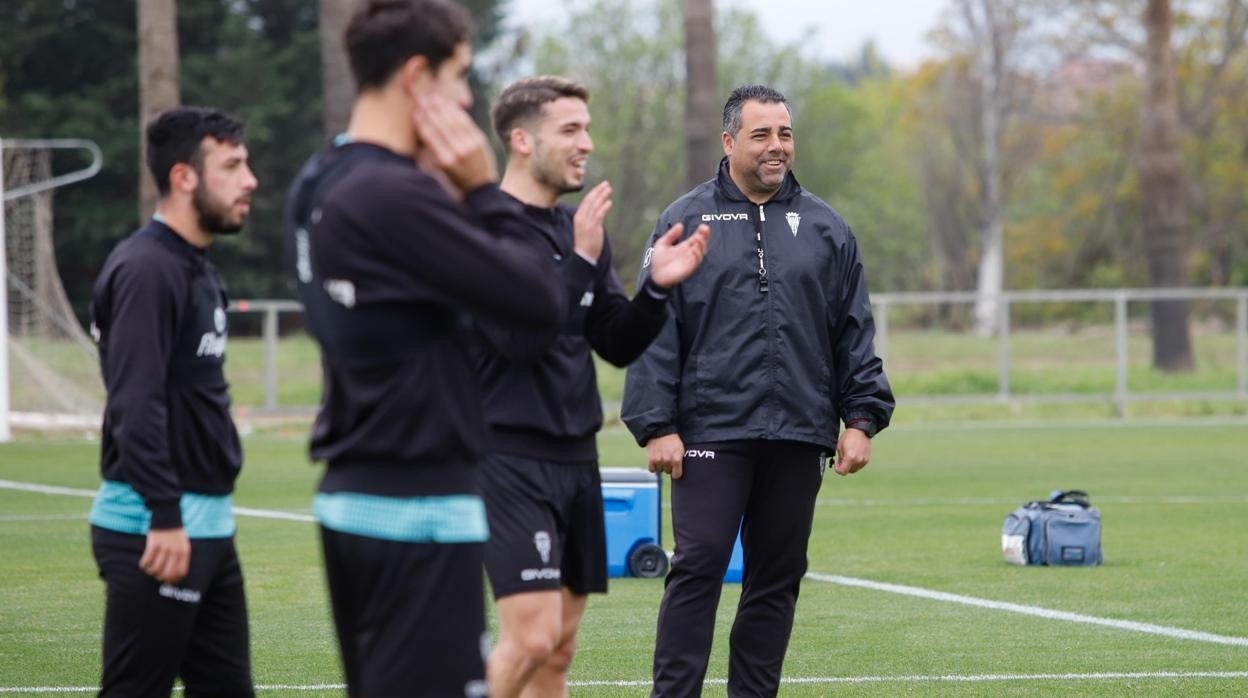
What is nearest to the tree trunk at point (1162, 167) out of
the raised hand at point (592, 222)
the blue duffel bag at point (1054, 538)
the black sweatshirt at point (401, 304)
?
the blue duffel bag at point (1054, 538)

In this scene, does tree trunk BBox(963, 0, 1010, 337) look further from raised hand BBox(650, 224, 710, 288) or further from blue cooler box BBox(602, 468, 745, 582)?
raised hand BBox(650, 224, 710, 288)

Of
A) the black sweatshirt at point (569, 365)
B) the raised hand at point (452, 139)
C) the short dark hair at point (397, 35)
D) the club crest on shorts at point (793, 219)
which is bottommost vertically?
the black sweatshirt at point (569, 365)

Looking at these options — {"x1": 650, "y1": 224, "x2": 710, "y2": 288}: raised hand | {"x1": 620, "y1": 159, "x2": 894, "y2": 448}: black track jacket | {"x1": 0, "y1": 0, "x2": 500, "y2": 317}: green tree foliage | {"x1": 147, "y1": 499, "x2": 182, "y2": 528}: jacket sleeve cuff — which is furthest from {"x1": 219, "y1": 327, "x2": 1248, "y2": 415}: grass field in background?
{"x1": 147, "y1": 499, "x2": 182, "y2": 528}: jacket sleeve cuff

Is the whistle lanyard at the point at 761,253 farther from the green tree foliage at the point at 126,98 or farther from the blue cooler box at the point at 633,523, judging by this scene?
the green tree foliage at the point at 126,98

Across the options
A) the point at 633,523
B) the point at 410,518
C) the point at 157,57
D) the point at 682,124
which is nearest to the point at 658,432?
the point at 410,518

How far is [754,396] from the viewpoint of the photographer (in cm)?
694

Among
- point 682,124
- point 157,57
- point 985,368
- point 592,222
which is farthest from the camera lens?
point 682,124

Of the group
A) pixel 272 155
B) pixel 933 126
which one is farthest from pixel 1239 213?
pixel 272 155

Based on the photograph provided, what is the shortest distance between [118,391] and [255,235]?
42501 millimetres

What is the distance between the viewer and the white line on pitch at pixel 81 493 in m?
15.3

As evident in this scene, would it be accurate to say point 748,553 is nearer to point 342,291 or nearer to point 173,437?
point 173,437

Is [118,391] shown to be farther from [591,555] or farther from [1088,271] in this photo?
[1088,271]

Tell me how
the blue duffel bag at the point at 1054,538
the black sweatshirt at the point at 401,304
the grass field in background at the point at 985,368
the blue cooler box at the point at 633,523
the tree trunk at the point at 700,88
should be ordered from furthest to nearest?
the grass field in background at the point at 985,368
the tree trunk at the point at 700,88
the blue duffel bag at the point at 1054,538
the blue cooler box at the point at 633,523
the black sweatshirt at the point at 401,304

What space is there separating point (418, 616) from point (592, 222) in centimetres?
190
